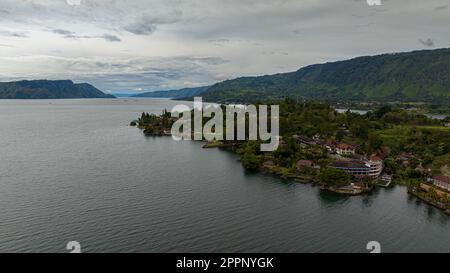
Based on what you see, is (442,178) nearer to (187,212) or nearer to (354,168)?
(354,168)

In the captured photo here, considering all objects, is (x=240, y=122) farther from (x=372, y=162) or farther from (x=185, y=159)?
(x=372, y=162)

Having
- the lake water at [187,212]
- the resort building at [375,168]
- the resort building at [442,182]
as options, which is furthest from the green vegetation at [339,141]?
the lake water at [187,212]

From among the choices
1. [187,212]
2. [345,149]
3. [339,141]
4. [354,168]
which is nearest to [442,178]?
[354,168]

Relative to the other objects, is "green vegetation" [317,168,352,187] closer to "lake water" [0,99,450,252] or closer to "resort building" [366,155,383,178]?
"lake water" [0,99,450,252]

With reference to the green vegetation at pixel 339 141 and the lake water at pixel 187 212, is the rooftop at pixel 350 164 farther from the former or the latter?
the lake water at pixel 187 212

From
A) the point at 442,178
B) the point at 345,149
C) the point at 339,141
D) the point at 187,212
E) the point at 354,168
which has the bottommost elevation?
the point at 187,212

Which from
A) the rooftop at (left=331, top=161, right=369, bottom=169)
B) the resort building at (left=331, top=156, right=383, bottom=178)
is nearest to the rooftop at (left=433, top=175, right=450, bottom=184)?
the resort building at (left=331, top=156, right=383, bottom=178)
